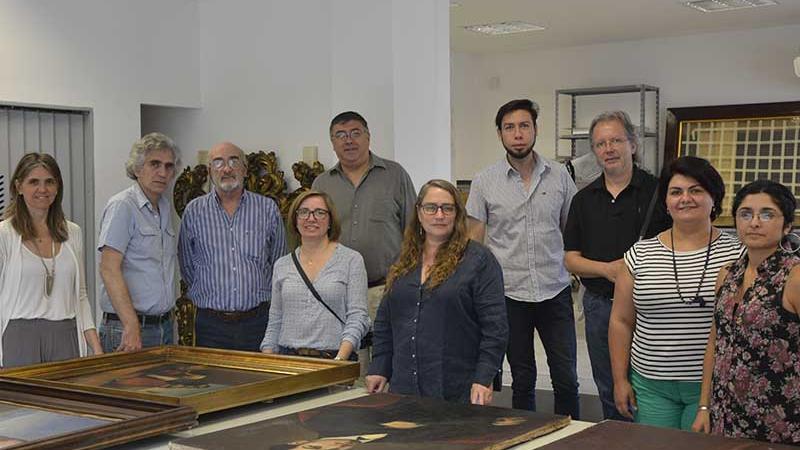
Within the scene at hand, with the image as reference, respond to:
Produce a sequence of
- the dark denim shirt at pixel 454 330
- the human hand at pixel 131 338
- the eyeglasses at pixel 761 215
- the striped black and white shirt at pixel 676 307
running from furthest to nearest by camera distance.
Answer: the human hand at pixel 131 338
the dark denim shirt at pixel 454 330
the striped black and white shirt at pixel 676 307
the eyeglasses at pixel 761 215

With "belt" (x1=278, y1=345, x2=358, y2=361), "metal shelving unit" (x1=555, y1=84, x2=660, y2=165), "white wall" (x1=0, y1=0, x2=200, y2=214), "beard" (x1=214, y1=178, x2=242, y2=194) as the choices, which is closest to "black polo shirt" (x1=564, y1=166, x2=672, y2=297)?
"belt" (x1=278, y1=345, x2=358, y2=361)

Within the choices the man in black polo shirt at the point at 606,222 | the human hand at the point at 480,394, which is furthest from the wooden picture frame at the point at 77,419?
the man in black polo shirt at the point at 606,222

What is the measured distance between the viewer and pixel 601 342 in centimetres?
376

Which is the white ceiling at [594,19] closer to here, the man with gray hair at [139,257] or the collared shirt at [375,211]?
the collared shirt at [375,211]

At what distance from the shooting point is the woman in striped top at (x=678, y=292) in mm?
3092

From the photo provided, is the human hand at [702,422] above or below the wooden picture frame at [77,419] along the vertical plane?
below

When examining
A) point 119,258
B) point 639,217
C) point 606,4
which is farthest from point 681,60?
point 119,258

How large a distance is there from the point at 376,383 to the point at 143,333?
121 cm

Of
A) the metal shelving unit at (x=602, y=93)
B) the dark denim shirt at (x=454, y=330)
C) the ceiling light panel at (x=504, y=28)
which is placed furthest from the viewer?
the metal shelving unit at (x=602, y=93)

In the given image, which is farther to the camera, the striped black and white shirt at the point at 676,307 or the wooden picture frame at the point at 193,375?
the striped black and white shirt at the point at 676,307

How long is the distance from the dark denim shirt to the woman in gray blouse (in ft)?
1.08

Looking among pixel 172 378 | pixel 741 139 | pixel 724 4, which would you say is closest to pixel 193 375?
pixel 172 378

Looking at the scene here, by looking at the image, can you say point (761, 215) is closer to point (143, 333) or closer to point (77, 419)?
point (77, 419)

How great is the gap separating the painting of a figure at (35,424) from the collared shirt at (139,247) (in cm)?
146
